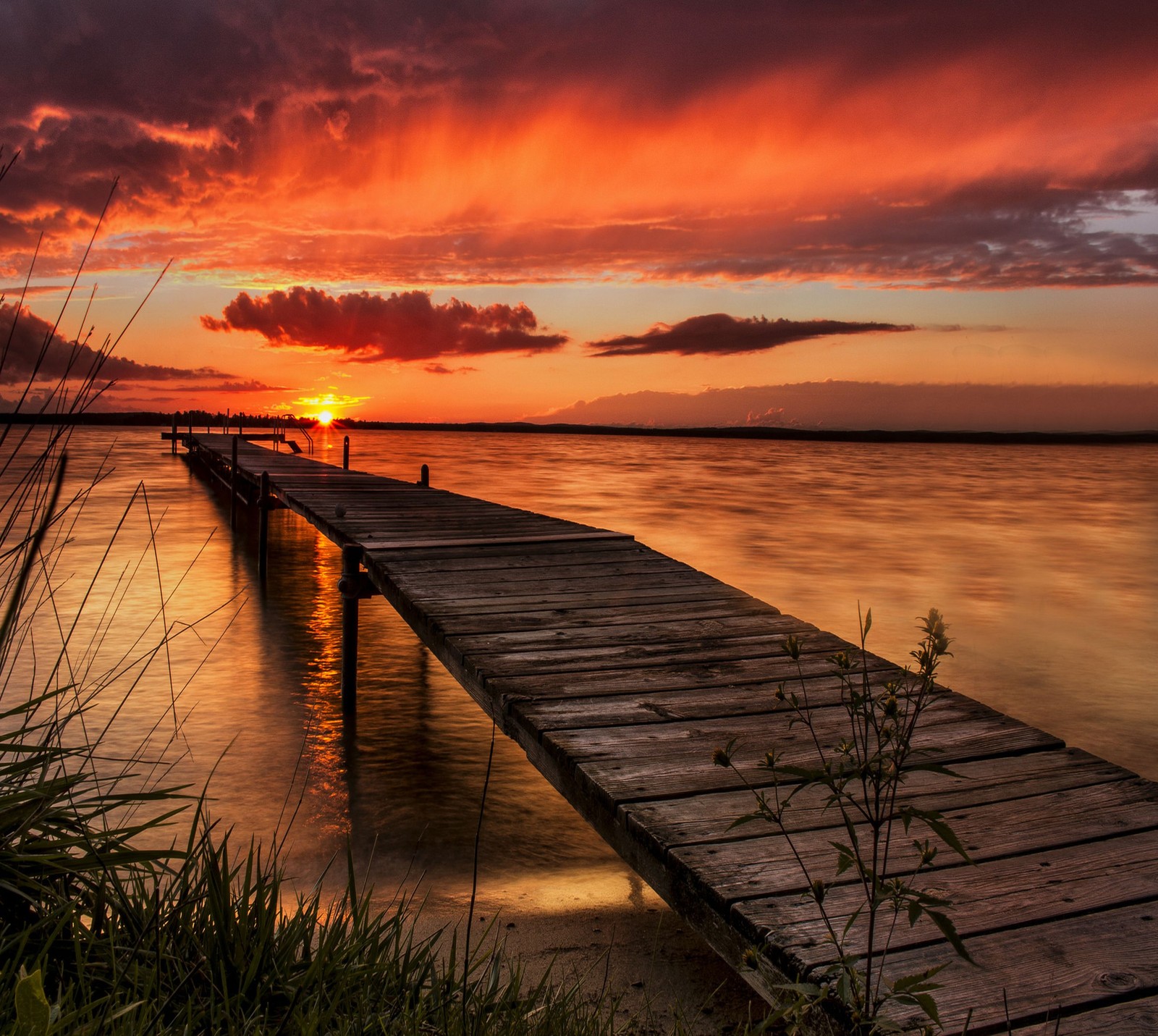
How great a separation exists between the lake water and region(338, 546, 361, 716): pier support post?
0.71ft

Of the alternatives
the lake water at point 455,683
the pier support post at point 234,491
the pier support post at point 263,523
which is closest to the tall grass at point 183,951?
the lake water at point 455,683

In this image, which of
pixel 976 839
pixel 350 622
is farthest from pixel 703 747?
pixel 350 622

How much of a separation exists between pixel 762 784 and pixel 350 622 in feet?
16.0

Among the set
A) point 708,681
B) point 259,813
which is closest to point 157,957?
point 708,681

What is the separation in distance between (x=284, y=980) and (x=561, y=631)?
246 centimetres

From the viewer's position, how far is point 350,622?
277 inches

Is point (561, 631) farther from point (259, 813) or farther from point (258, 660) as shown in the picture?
point (258, 660)

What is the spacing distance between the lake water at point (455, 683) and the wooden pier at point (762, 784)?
1.11 m

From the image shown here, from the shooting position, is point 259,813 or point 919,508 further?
point 919,508

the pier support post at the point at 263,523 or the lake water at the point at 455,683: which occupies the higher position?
the pier support post at the point at 263,523

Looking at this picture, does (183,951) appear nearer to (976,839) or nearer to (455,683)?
(976,839)

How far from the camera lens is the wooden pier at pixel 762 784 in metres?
1.95

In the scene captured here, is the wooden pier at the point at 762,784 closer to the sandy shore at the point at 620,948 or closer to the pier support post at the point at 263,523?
the sandy shore at the point at 620,948

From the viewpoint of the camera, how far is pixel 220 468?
28719 millimetres
